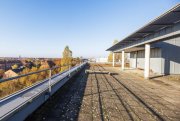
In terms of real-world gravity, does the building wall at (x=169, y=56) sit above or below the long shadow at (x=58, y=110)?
above

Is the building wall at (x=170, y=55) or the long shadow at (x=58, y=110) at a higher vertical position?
the building wall at (x=170, y=55)

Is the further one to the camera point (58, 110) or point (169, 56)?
point (169, 56)

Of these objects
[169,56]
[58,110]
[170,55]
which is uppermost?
[170,55]

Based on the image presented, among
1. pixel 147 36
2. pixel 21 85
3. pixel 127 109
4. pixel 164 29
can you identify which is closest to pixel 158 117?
pixel 127 109

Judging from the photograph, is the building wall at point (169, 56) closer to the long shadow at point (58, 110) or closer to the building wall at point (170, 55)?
the building wall at point (170, 55)

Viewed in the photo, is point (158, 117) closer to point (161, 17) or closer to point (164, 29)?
point (161, 17)

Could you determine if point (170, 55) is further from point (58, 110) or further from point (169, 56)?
point (58, 110)

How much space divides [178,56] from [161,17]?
1346 centimetres

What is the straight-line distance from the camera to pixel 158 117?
5.55 meters

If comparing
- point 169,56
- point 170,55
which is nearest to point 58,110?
point 169,56

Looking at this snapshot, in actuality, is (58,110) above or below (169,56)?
below

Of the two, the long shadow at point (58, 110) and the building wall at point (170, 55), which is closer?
the long shadow at point (58, 110)

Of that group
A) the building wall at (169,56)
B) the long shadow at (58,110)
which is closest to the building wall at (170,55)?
the building wall at (169,56)

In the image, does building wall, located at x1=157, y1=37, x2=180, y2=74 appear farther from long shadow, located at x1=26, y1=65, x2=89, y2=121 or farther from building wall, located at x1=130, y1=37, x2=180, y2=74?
long shadow, located at x1=26, y1=65, x2=89, y2=121
